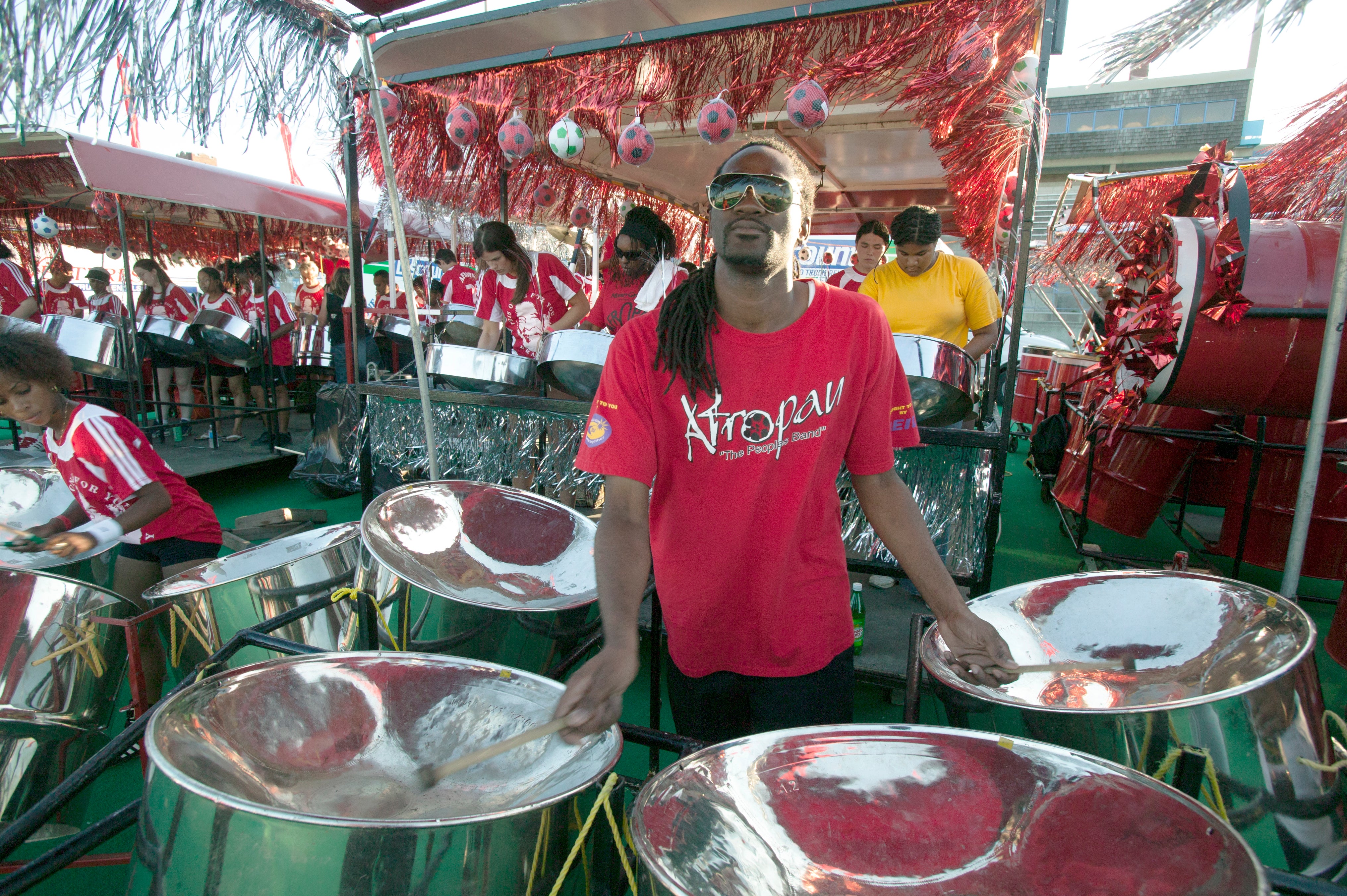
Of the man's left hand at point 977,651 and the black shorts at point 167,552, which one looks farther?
the black shorts at point 167,552

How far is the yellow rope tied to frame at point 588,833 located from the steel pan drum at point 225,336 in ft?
15.4

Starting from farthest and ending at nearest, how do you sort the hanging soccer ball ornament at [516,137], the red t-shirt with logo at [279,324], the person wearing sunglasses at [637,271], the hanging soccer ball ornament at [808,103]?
the red t-shirt with logo at [279,324]
the hanging soccer ball ornament at [516,137]
the person wearing sunglasses at [637,271]
the hanging soccer ball ornament at [808,103]

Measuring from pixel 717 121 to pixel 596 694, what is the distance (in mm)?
2121

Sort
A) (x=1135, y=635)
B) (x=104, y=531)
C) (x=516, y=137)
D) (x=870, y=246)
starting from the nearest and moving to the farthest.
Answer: (x=1135, y=635), (x=104, y=531), (x=516, y=137), (x=870, y=246)

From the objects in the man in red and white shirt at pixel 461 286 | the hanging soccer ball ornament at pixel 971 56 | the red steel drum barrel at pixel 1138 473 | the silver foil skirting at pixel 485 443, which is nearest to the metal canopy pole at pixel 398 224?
the silver foil skirting at pixel 485 443

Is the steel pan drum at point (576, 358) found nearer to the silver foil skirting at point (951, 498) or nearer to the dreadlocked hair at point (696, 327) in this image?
the silver foil skirting at point (951, 498)

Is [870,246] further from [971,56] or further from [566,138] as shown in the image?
[566,138]

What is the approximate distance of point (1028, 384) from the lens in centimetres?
650

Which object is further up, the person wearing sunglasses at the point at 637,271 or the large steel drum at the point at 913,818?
the person wearing sunglasses at the point at 637,271

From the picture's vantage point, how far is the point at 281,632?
1.29 m

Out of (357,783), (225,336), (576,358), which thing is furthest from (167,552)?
(225,336)

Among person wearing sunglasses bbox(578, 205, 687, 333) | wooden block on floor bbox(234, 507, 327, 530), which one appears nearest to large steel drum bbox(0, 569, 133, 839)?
person wearing sunglasses bbox(578, 205, 687, 333)

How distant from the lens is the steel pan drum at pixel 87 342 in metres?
3.78

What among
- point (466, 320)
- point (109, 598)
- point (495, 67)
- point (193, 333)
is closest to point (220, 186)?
point (193, 333)
